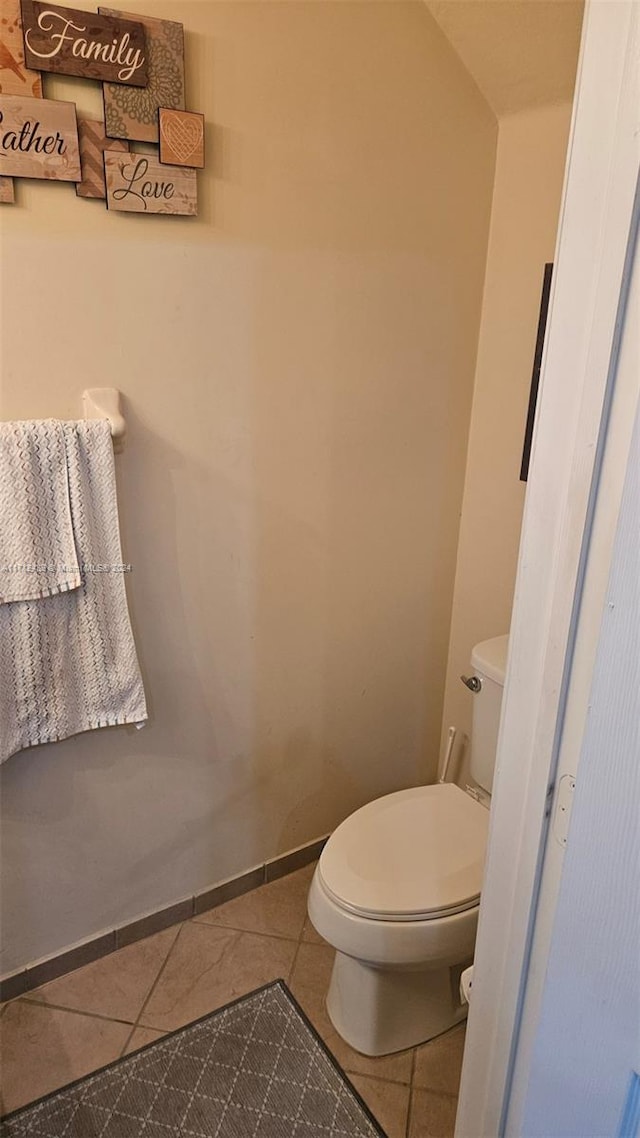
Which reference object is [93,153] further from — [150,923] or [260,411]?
[150,923]

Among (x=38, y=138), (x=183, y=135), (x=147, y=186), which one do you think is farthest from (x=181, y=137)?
(x=38, y=138)

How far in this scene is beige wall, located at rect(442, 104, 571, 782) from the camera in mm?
1666

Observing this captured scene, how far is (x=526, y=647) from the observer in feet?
2.14

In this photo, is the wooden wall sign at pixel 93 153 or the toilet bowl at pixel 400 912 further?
the toilet bowl at pixel 400 912

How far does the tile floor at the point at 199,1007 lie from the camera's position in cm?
148

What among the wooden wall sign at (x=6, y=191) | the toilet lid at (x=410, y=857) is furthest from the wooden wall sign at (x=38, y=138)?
the toilet lid at (x=410, y=857)

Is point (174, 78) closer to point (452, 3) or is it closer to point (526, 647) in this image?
point (452, 3)

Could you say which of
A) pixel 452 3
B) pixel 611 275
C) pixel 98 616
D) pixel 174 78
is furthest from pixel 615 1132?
pixel 452 3

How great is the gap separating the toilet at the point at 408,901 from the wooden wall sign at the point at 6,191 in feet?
4.32

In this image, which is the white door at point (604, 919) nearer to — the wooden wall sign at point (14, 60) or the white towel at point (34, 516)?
the white towel at point (34, 516)

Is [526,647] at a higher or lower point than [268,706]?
higher

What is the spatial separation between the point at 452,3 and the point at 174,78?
0.67 metres

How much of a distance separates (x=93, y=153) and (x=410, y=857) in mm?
1521

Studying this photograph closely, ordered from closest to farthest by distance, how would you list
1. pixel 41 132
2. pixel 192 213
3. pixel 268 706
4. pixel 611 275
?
1. pixel 611 275
2. pixel 41 132
3. pixel 192 213
4. pixel 268 706
